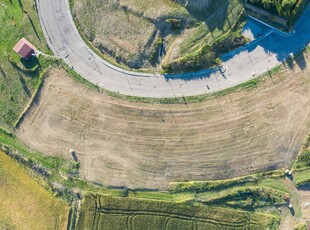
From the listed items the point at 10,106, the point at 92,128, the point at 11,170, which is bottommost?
the point at 11,170

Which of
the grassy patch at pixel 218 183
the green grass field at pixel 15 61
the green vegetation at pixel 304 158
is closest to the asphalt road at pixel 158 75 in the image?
the green grass field at pixel 15 61

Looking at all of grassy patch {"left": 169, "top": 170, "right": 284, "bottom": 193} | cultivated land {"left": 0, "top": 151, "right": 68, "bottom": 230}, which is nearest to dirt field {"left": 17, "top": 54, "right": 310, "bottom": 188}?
grassy patch {"left": 169, "top": 170, "right": 284, "bottom": 193}

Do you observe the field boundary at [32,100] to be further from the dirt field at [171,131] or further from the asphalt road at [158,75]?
the asphalt road at [158,75]

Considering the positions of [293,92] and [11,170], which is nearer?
[293,92]

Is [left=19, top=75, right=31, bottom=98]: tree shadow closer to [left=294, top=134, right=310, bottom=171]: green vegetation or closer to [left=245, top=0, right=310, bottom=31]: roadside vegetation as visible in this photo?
[left=245, top=0, right=310, bottom=31]: roadside vegetation

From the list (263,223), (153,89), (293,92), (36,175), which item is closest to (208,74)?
(153,89)

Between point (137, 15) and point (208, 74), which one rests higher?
point (137, 15)

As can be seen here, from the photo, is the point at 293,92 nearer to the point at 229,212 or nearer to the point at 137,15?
the point at 229,212
